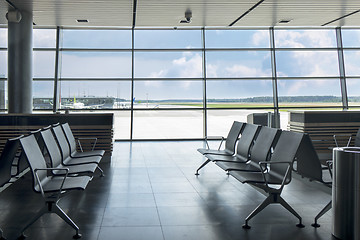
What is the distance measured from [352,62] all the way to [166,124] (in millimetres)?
6013

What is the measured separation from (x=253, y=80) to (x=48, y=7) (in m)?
5.92

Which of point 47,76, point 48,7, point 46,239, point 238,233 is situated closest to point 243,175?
point 238,233

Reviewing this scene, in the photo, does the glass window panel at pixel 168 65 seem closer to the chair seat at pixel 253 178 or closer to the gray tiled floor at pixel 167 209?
the gray tiled floor at pixel 167 209

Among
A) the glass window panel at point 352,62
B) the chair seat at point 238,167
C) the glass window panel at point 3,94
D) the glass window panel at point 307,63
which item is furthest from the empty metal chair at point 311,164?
the glass window panel at point 3,94

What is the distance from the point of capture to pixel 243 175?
3.73 metres

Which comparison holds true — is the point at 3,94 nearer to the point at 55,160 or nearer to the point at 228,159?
the point at 55,160

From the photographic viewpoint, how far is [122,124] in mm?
10734

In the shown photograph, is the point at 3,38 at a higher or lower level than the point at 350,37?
lower

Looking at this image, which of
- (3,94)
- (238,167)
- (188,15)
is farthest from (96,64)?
(238,167)

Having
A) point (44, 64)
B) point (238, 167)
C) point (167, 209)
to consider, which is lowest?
point (167, 209)

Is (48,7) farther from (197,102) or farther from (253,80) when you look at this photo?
(253,80)

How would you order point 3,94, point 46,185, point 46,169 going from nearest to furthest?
point 46,169 < point 46,185 < point 3,94

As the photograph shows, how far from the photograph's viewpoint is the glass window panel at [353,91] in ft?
36.0

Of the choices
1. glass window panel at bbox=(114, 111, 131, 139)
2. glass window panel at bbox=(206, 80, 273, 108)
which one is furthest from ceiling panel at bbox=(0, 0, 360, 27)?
glass window panel at bbox=(114, 111, 131, 139)
